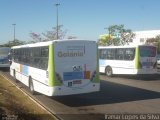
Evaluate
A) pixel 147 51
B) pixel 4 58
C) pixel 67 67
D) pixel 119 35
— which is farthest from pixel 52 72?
pixel 119 35

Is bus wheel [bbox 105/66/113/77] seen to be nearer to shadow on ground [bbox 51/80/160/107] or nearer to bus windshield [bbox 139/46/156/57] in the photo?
bus windshield [bbox 139/46/156/57]

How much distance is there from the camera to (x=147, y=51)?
23.5 meters

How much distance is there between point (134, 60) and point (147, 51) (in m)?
1.31

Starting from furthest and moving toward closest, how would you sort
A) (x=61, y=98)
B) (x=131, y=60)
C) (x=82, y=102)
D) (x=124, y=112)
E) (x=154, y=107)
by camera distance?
1. (x=131, y=60)
2. (x=61, y=98)
3. (x=82, y=102)
4. (x=154, y=107)
5. (x=124, y=112)

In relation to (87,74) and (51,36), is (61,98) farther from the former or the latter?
(51,36)

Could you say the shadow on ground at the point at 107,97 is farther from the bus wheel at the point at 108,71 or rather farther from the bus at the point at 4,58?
the bus at the point at 4,58

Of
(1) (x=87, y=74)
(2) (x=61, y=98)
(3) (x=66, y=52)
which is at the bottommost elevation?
(2) (x=61, y=98)

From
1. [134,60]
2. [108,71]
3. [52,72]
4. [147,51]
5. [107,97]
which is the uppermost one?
[147,51]

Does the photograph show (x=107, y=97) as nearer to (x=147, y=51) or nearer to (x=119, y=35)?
(x=147, y=51)

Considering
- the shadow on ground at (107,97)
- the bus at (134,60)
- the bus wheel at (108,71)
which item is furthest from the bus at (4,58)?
the shadow on ground at (107,97)

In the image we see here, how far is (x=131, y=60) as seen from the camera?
2327 centimetres

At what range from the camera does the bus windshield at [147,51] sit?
911 inches

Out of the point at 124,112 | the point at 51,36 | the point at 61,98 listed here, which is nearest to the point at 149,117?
the point at 124,112

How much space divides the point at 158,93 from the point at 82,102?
4414 mm
